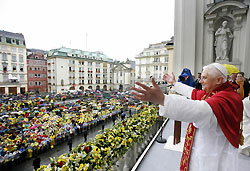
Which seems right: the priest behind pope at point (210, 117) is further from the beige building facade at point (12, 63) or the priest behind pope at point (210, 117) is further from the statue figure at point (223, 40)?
the beige building facade at point (12, 63)

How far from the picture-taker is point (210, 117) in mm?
826

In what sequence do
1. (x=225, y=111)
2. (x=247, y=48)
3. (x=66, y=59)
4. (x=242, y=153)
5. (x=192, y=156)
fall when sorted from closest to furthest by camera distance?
1. (x=225, y=111)
2. (x=192, y=156)
3. (x=242, y=153)
4. (x=247, y=48)
5. (x=66, y=59)

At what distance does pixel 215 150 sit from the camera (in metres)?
1.06

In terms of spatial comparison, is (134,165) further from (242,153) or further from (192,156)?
(242,153)

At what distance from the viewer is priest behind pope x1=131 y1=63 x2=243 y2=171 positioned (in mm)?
795

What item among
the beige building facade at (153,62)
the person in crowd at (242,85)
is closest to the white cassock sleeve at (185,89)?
the person in crowd at (242,85)

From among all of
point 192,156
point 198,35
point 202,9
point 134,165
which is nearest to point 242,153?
point 134,165

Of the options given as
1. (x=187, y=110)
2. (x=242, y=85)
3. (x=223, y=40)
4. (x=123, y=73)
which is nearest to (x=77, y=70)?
(x=123, y=73)

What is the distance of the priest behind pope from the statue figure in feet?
21.9

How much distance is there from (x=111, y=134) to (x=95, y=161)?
0.73 metres

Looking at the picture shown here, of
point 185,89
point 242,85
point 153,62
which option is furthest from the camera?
point 153,62

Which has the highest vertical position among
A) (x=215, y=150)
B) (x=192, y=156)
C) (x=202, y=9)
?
(x=202, y=9)

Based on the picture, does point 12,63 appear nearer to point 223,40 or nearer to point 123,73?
point 123,73

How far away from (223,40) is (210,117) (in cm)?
727
